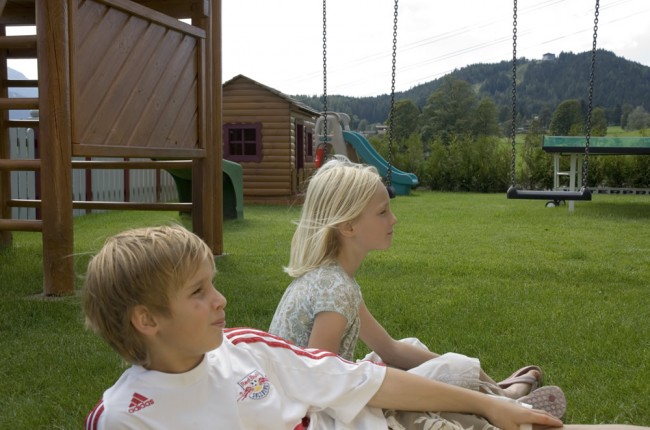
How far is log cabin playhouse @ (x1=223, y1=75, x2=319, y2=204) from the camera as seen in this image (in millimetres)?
15328

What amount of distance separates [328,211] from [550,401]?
98 centimetres

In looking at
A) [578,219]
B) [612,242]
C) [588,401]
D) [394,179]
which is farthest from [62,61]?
[394,179]

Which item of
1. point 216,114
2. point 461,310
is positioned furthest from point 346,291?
point 216,114

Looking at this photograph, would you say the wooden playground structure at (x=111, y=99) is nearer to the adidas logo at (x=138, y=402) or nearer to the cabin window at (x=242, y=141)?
the adidas logo at (x=138, y=402)

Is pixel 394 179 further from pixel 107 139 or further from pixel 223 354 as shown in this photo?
pixel 223 354

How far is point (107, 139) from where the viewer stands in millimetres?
4953

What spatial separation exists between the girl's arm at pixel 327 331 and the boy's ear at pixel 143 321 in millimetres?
754

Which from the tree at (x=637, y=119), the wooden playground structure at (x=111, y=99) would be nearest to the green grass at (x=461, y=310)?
the wooden playground structure at (x=111, y=99)

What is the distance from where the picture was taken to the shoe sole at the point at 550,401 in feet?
7.60

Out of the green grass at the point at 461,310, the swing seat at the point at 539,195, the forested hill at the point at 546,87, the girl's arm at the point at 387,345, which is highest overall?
the forested hill at the point at 546,87

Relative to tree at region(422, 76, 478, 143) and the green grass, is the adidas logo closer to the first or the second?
the green grass

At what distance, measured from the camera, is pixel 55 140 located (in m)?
4.48

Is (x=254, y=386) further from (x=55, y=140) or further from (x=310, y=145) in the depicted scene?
(x=310, y=145)

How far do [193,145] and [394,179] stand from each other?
11.8 meters
